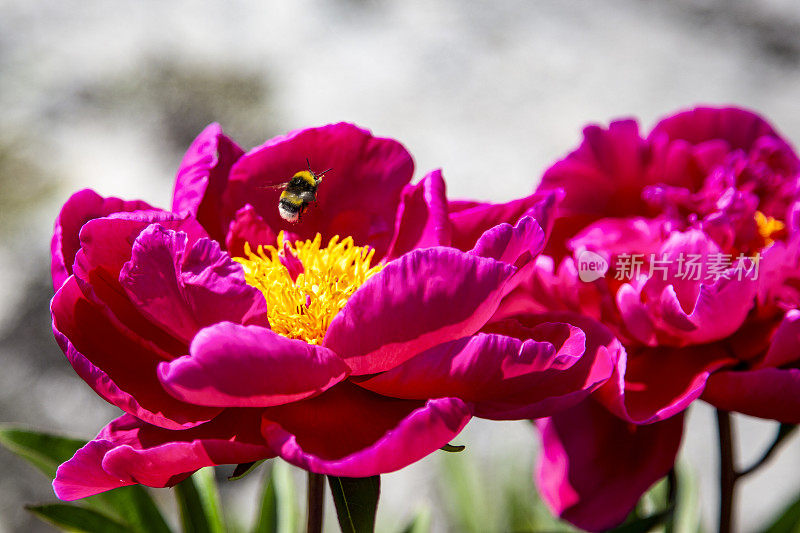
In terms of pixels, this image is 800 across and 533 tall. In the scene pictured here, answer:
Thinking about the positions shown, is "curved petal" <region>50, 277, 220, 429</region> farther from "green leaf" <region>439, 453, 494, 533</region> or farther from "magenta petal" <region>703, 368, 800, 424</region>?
"green leaf" <region>439, 453, 494, 533</region>

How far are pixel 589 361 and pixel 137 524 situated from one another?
1.03 feet

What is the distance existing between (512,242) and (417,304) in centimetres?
6

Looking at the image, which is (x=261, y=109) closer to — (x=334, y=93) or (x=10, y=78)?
(x=334, y=93)

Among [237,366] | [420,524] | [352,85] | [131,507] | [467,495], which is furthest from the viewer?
[352,85]

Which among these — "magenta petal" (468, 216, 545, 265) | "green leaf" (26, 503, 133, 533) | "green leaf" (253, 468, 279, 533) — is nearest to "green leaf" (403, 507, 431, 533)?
"green leaf" (253, 468, 279, 533)

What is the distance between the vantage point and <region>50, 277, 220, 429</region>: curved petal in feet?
1.15

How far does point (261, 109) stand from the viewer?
5.10 feet

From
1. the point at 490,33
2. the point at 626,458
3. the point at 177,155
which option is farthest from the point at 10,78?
the point at 626,458

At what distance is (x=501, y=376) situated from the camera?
1.15 ft

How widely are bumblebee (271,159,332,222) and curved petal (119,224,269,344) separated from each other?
0.34ft

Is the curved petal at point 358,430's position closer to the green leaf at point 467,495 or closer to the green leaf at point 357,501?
the green leaf at point 357,501

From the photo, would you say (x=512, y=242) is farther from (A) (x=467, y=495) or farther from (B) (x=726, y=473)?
(A) (x=467, y=495)

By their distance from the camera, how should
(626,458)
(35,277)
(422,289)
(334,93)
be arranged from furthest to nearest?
(334,93)
(35,277)
(626,458)
(422,289)

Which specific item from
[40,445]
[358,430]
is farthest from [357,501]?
[40,445]
